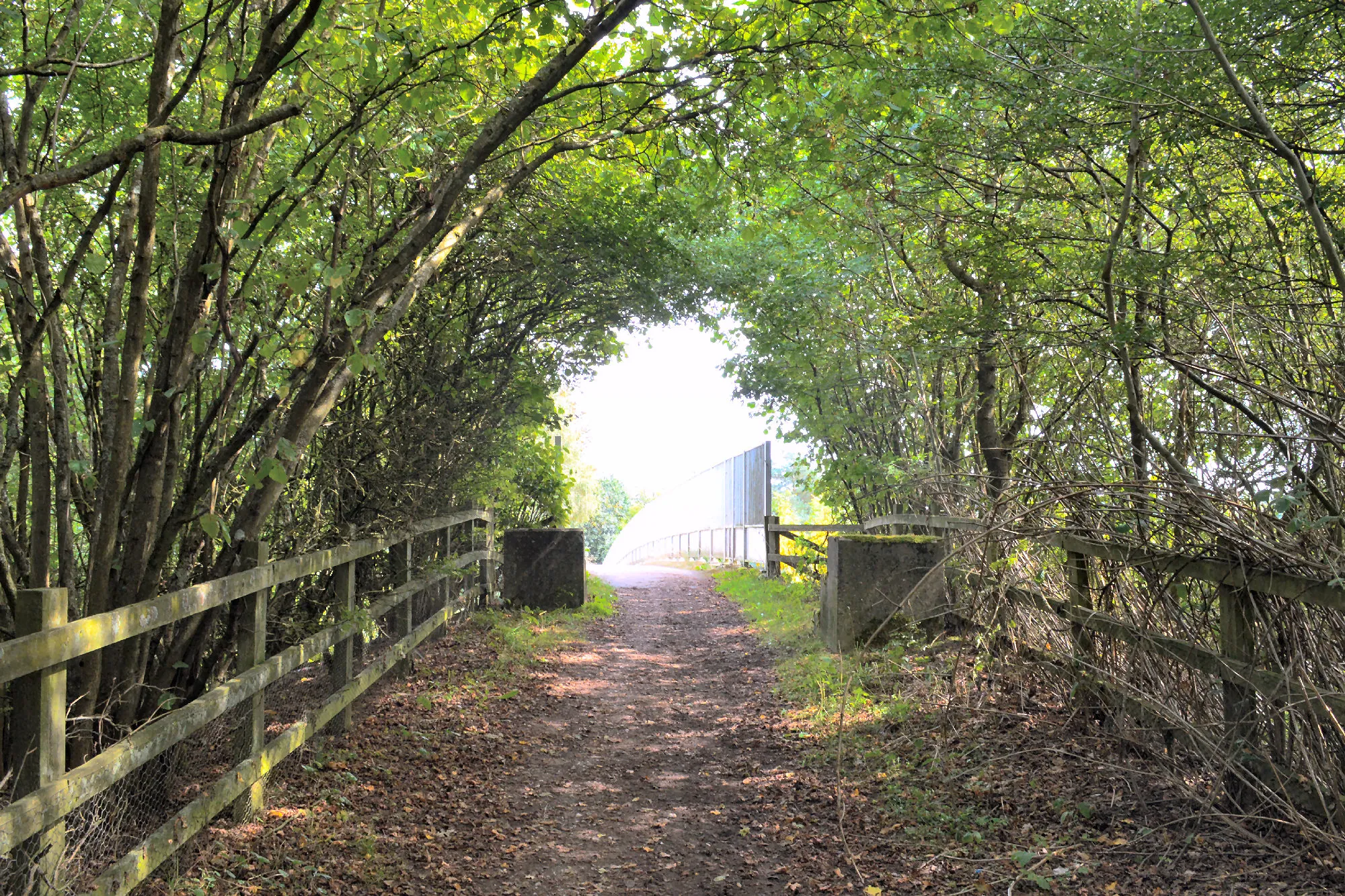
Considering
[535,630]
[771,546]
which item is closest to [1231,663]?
[535,630]

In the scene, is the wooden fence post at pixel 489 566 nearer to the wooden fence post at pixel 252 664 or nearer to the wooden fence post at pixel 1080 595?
the wooden fence post at pixel 252 664

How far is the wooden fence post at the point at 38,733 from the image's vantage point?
2693mm

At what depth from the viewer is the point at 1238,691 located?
12.0ft

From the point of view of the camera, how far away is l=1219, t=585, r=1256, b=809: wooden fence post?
11.8 feet

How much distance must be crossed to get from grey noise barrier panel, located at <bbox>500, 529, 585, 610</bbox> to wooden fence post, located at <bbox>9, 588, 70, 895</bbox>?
7.83 m

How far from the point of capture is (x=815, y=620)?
8938mm

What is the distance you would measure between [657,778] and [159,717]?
262cm

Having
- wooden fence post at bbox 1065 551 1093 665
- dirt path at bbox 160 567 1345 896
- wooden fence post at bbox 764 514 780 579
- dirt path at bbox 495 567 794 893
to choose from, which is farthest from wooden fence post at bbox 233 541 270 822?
wooden fence post at bbox 764 514 780 579

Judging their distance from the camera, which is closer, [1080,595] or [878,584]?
[1080,595]

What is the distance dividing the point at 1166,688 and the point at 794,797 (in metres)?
1.88

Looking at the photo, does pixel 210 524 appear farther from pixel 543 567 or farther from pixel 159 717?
pixel 543 567

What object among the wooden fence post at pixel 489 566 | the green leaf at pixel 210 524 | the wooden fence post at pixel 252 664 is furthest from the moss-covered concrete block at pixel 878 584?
the green leaf at pixel 210 524

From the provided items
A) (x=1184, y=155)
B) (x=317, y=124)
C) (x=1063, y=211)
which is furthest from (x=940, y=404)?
(x=317, y=124)

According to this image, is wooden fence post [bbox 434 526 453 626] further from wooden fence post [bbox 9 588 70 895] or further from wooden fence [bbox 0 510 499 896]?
wooden fence post [bbox 9 588 70 895]
